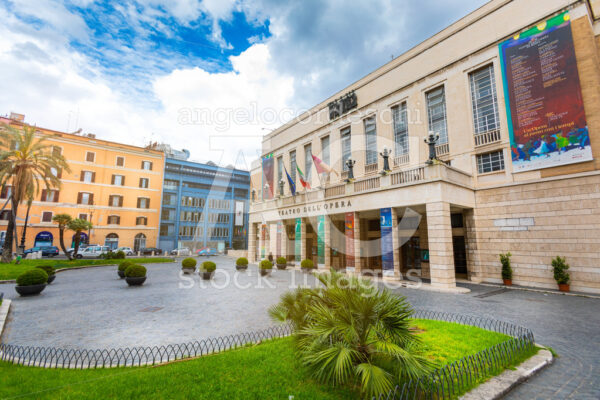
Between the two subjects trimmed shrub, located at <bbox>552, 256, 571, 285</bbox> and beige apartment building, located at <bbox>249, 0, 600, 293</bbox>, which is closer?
trimmed shrub, located at <bbox>552, 256, 571, 285</bbox>

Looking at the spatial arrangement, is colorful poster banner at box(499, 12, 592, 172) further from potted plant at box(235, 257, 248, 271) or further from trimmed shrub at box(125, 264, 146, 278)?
trimmed shrub at box(125, 264, 146, 278)

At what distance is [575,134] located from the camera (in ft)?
50.8

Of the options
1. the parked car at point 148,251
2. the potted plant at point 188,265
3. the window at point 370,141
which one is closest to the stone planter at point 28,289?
the potted plant at point 188,265

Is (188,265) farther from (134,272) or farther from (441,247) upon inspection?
(441,247)

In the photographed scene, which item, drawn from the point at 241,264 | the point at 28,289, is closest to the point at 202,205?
the point at 241,264

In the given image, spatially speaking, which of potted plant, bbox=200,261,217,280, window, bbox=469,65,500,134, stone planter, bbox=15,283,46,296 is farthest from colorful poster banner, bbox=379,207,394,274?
stone planter, bbox=15,283,46,296

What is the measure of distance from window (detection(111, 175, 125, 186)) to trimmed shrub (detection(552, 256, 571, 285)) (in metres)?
57.5

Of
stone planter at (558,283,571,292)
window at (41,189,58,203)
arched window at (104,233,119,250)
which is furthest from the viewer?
arched window at (104,233,119,250)

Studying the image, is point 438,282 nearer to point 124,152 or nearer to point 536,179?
point 536,179

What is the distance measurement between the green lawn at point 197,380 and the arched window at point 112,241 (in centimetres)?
4822

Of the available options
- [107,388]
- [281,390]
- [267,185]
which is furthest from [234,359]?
[267,185]

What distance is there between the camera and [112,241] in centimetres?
4697

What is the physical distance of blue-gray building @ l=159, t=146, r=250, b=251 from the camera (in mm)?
59500

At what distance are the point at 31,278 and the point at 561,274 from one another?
2850 centimetres
